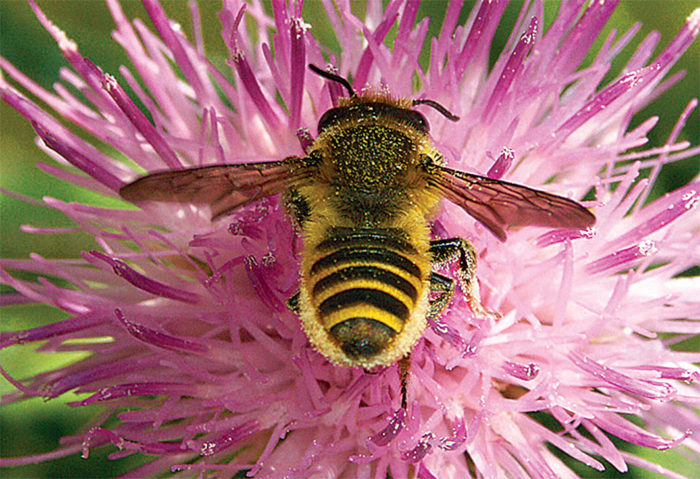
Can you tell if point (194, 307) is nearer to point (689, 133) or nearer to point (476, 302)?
point (476, 302)

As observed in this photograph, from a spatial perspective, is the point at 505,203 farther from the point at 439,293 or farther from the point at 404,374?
the point at 404,374

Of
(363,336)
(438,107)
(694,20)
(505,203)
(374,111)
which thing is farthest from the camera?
(694,20)

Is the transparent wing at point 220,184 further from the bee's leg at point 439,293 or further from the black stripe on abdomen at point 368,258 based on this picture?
the bee's leg at point 439,293

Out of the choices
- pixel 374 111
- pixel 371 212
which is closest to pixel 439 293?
pixel 371 212

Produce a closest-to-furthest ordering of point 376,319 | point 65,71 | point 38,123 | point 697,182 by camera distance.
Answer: point 376,319 → point 697,182 → point 38,123 → point 65,71

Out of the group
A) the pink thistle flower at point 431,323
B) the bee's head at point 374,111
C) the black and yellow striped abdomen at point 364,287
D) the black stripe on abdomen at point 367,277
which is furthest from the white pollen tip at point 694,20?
the black stripe on abdomen at point 367,277

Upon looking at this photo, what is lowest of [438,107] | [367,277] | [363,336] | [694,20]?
[363,336]

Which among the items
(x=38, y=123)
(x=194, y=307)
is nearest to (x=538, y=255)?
(x=194, y=307)

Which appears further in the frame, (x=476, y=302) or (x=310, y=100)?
(x=310, y=100)
